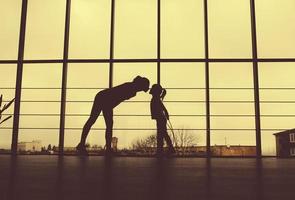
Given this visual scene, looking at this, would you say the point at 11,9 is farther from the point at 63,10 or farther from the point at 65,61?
the point at 65,61

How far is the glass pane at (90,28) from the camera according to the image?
664 centimetres

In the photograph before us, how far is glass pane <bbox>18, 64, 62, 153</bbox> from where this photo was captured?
6242 millimetres

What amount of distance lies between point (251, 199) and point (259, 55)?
5.80 meters

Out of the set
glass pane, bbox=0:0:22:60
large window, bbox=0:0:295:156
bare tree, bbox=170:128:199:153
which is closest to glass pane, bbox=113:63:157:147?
large window, bbox=0:0:295:156

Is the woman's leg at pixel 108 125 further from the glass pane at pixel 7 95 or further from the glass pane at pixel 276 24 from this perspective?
the glass pane at pixel 276 24

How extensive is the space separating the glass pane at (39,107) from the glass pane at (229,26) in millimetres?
2835

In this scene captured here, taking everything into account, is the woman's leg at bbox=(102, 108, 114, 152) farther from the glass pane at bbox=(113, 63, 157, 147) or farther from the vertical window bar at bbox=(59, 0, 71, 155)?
the vertical window bar at bbox=(59, 0, 71, 155)

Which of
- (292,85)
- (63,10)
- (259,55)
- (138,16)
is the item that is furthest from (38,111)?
(292,85)

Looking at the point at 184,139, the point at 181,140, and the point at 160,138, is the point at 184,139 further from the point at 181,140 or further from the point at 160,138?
the point at 160,138

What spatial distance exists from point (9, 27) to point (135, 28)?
2.40 m

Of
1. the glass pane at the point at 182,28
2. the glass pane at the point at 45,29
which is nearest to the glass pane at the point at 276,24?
the glass pane at the point at 182,28

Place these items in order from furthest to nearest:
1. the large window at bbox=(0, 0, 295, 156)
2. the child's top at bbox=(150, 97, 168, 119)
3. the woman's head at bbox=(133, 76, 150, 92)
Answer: the large window at bbox=(0, 0, 295, 156) → the child's top at bbox=(150, 97, 168, 119) → the woman's head at bbox=(133, 76, 150, 92)

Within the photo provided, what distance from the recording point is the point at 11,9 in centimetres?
709

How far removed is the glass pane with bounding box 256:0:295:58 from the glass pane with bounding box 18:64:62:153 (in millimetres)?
3666
